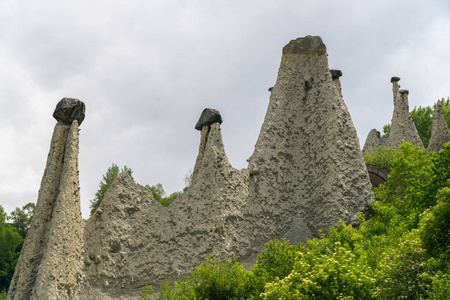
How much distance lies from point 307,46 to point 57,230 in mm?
10104

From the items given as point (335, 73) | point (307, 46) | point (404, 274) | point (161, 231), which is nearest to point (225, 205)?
point (161, 231)

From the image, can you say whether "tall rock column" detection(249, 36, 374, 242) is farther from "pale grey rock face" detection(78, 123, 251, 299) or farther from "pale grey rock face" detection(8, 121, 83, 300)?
"pale grey rock face" detection(8, 121, 83, 300)

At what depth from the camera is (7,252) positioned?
3538cm

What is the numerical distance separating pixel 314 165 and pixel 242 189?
8.01 ft

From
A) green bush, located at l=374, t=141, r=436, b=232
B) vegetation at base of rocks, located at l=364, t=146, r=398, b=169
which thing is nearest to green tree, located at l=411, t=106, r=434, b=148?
vegetation at base of rocks, located at l=364, t=146, r=398, b=169

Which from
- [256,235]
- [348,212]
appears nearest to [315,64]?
[348,212]

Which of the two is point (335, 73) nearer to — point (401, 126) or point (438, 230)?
point (401, 126)

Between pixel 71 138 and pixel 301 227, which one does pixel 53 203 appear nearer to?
pixel 71 138

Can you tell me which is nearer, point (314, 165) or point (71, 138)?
point (71, 138)

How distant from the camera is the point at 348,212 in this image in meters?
14.1

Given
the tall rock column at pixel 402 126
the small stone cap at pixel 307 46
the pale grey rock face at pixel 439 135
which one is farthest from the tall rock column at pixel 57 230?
the pale grey rock face at pixel 439 135

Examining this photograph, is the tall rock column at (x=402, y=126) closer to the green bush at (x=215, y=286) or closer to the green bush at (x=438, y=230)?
the green bush at (x=438, y=230)

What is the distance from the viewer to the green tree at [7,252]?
3478 centimetres

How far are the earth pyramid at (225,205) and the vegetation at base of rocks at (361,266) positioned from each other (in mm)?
701
